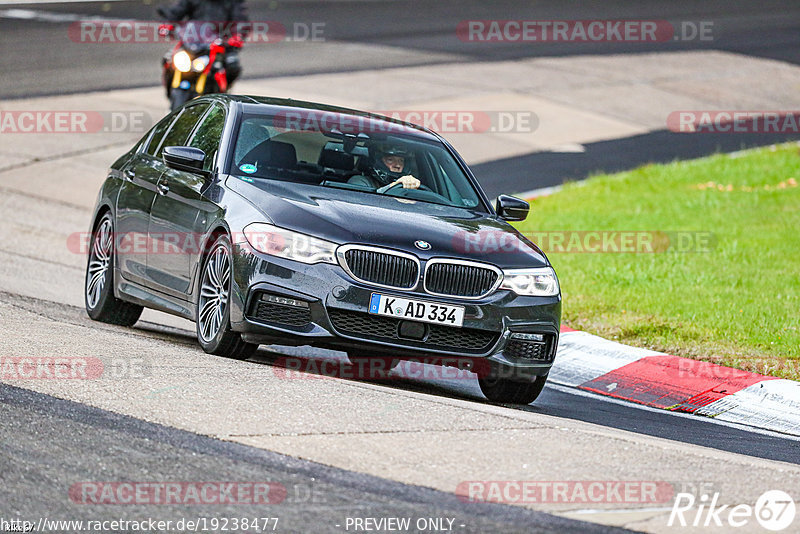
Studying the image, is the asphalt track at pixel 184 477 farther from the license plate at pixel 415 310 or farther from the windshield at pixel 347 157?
the windshield at pixel 347 157

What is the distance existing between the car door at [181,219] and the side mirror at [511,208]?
6.20ft

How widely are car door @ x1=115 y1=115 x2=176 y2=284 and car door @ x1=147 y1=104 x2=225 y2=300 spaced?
0.13 metres

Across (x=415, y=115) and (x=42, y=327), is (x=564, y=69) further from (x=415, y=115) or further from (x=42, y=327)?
(x=42, y=327)

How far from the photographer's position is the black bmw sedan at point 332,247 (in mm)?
8109

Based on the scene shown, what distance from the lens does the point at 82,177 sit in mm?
17547

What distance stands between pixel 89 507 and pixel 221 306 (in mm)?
3116

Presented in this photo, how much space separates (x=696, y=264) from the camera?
536 inches

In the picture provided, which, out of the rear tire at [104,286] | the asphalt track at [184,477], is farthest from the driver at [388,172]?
the asphalt track at [184,477]

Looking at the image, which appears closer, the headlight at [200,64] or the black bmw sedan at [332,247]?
the black bmw sedan at [332,247]

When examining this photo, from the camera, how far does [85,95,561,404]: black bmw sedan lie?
811cm

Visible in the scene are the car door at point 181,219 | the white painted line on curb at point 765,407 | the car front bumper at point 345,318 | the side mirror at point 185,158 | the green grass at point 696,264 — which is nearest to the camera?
the car front bumper at point 345,318

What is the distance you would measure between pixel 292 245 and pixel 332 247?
23cm

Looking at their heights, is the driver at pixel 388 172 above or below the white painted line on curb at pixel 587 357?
above

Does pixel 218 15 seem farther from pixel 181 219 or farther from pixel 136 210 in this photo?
pixel 181 219
